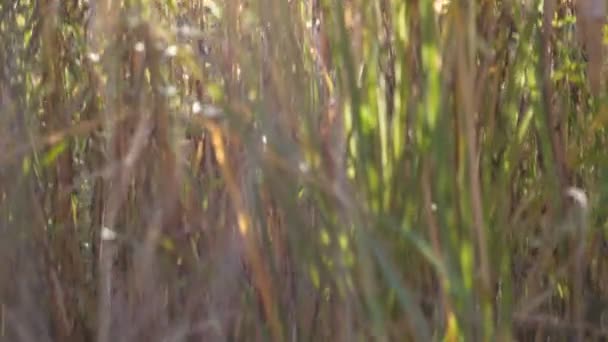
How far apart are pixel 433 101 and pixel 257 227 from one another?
0.70 ft

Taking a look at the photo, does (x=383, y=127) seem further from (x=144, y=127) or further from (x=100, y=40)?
(x=100, y=40)

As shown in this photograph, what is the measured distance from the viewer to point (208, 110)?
897 mm

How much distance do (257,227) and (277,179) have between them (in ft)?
0.32

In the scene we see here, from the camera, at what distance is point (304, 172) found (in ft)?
2.78

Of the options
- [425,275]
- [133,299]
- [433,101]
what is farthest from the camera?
[133,299]

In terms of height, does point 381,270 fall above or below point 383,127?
below

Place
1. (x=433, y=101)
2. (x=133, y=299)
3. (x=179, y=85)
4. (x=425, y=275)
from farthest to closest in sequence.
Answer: (x=179, y=85) < (x=133, y=299) < (x=425, y=275) < (x=433, y=101)

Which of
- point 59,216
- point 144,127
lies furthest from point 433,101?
point 59,216

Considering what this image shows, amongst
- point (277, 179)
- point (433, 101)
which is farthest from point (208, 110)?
point (433, 101)

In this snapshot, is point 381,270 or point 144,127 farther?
point 144,127

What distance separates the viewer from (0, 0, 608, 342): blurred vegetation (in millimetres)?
870

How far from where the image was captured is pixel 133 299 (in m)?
1.10

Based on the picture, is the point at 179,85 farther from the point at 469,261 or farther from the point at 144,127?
the point at 469,261

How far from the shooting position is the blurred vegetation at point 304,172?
87 centimetres
